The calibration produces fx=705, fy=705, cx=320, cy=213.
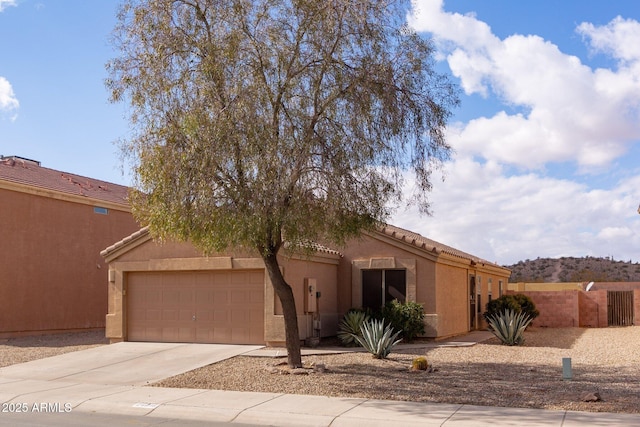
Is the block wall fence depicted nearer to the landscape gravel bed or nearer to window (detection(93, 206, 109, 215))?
the landscape gravel bed

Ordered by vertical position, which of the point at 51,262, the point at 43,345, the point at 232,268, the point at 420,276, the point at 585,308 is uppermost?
the point at 51,262

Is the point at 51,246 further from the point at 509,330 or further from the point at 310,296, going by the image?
the point at 509,330

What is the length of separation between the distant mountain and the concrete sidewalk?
49488 mm

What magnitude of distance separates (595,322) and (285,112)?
23350mm

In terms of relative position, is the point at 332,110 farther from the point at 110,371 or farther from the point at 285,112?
the point at 110,371

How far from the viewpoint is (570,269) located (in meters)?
65.2

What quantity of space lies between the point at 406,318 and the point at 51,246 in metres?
13.7

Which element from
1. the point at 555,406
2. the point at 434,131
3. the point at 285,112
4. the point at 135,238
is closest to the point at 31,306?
the point at 135,238

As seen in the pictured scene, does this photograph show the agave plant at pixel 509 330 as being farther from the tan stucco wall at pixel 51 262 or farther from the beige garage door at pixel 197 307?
the tan stucco wall at pixel 51 262

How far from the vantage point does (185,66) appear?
540 inches

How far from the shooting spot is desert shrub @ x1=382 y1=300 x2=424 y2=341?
20125 millimetres

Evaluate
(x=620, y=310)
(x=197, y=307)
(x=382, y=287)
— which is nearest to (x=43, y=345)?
(x=197, y=307)

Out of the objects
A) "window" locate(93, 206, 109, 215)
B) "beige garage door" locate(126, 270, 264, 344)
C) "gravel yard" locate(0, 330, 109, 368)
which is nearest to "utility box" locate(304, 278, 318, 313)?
"beige garage door" locate(126, 270, 264, 344)

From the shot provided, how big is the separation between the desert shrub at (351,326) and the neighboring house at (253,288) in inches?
29.7
